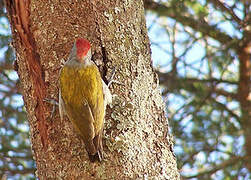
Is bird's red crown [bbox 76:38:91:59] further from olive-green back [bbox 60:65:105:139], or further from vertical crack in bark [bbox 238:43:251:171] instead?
vertical crack in bark [bbox 238:43:251:171]

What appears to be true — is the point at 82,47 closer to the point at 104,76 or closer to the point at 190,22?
the point at 104,76

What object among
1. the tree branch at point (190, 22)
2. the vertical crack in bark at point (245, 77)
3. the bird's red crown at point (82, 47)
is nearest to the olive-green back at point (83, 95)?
the bird's red crown at point (82, 47)

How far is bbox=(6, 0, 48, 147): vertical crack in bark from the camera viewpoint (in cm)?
274

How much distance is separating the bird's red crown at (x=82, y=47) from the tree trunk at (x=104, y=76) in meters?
0.12

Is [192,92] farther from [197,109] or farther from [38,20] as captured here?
[38,20]

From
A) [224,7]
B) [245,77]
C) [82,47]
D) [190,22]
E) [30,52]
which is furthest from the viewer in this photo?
[245,77]

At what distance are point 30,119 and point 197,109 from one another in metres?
2.38

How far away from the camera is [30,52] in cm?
288

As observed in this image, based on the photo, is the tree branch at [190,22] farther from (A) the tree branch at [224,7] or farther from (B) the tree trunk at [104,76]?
(B) the tree trunk at [104,76]

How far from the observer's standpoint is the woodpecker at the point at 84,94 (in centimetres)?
258

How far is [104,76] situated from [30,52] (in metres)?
0.54

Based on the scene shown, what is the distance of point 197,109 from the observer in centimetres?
473

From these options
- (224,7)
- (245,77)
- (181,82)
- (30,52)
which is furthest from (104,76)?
(245,77)

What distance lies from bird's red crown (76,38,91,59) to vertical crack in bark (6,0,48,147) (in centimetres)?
33
